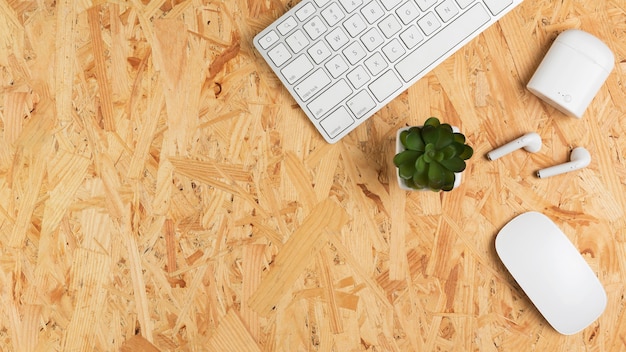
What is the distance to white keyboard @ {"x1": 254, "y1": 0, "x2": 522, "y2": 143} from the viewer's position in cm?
77

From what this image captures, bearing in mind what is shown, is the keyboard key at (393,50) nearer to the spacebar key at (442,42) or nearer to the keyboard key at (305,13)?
the spacebar key at (442,42)

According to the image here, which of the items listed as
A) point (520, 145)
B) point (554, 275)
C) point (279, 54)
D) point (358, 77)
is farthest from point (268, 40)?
point (554, 275)

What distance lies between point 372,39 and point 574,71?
26 centimetres

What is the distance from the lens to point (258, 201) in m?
0.78

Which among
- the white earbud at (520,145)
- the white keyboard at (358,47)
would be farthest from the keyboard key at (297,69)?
the white earbud at (520,145)

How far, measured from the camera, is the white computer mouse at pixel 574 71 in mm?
740

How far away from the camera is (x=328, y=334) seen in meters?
0.77

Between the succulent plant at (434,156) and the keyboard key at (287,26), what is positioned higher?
the keyboard key at (287,26)

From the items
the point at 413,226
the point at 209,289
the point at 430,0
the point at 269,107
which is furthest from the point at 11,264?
the point at 430,0

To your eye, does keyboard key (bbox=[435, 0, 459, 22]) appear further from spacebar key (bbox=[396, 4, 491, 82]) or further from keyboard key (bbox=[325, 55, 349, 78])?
keyboard key (bbox=[325, 55, 349, 78])

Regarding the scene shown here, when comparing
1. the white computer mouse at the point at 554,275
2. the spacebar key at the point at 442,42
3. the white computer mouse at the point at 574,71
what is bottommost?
the white computer mouse at the point at 554,275

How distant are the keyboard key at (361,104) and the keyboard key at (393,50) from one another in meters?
0.06

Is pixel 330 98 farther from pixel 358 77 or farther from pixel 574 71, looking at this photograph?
pixel 574 71

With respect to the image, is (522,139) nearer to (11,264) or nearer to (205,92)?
(205,92)
